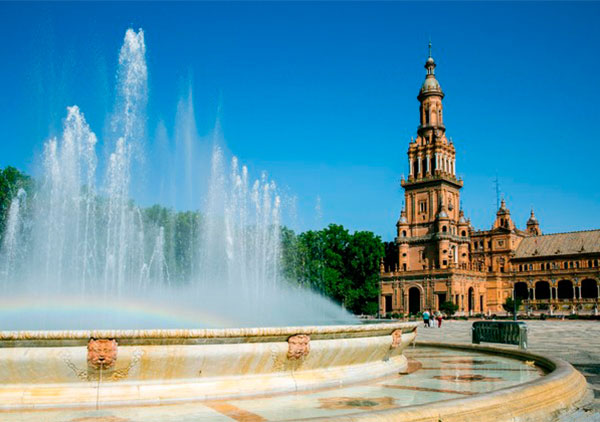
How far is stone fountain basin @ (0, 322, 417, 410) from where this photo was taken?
667cm

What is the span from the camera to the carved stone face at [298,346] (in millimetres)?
7711

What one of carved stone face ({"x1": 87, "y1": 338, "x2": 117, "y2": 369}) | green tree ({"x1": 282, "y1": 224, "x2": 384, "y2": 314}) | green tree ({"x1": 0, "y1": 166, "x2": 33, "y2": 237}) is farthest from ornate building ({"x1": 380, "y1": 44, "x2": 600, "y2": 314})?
carved stone face ({"x1": 87, "y1": 338, "x2": 117, "y2": 369})

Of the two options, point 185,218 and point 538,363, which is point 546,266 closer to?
point 185,218

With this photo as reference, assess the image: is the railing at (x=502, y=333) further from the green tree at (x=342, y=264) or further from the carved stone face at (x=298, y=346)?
the green tree at (x=342, y=264)

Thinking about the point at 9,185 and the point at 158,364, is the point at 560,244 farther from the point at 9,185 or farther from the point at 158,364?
the point at 158,364

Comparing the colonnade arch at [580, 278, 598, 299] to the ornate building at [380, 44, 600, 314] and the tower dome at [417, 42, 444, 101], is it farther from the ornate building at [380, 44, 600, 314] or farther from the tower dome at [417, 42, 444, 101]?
the tower dome at [417, 42, 444, 101]

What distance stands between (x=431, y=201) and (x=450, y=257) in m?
8.61

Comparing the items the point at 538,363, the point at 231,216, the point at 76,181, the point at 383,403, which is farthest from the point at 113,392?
the point at 231,216

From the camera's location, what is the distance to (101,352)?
6738 millimetres

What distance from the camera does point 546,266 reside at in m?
87.4

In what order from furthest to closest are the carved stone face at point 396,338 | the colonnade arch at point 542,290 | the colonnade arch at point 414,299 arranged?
the colonnade arch at point 542,290 < the colonnade arch at point 414,299 < the carved stone face at point 396,338

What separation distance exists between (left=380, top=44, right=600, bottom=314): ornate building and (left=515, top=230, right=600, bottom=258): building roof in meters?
0.13

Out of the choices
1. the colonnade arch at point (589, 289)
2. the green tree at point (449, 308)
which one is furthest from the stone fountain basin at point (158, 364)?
the colonnade arch at point (589, 289)

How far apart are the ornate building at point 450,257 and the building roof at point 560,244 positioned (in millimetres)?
129
